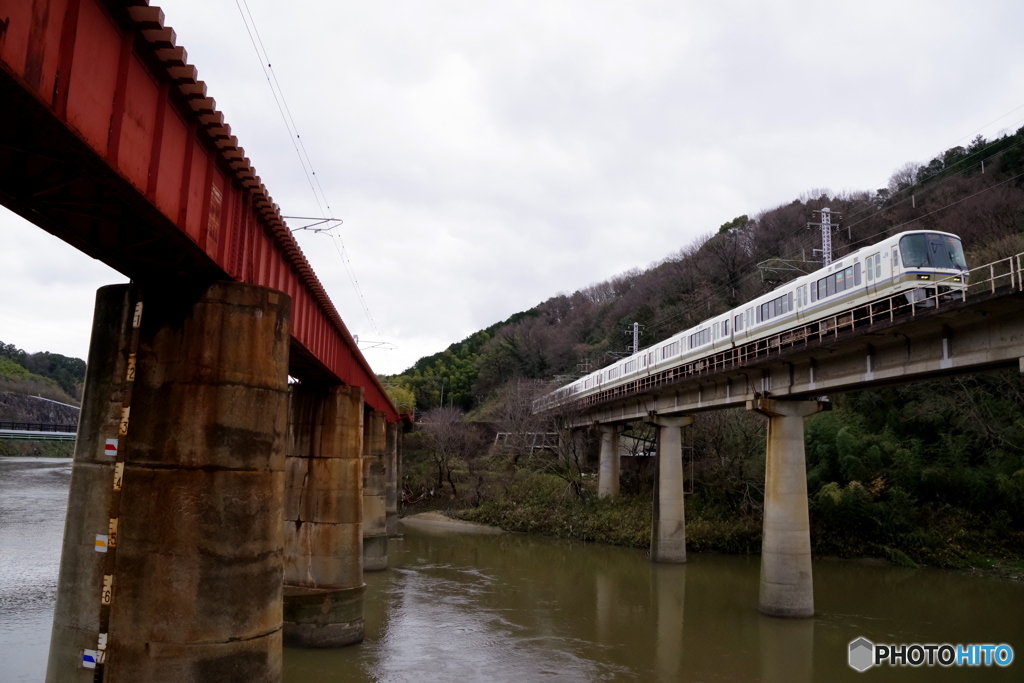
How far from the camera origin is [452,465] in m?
60.2

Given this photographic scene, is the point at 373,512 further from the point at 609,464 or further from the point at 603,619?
the point at 609,464

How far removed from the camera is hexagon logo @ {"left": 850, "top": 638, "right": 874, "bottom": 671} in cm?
1730

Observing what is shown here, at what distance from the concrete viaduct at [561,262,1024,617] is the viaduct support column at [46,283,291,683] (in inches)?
547

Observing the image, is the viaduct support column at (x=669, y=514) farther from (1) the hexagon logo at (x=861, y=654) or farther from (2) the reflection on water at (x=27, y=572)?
(2) the reflection on water at (x=27, y=572)

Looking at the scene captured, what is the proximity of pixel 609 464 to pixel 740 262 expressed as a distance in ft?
138

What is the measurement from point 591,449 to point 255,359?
157 feet

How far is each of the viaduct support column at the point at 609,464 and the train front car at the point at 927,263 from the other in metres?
24.6

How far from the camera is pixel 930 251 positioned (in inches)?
821

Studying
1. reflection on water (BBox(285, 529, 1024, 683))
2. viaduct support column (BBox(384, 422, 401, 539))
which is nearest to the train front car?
reflection on water (BBox(285, 529, 1024, 683))

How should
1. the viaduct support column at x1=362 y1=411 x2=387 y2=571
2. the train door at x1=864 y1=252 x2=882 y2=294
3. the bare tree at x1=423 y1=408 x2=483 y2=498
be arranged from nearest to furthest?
1. the train door at x1=864 y1=252 x2=882 y2=294
2. the viaduct support column at x1=362 y1=411 x2=387 y2=571
3. the bare tree at x1=423 y1=408 x2=483 y2=498

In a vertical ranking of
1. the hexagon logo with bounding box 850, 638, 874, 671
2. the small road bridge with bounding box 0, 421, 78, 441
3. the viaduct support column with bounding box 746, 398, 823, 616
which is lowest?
the hexagon logo with bounding box 850, 638, 874, 671

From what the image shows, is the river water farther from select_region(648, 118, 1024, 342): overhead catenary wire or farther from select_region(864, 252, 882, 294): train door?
select_region(648, 118, 1024, 342): overhead catenary wire

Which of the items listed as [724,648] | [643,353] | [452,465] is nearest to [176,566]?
[724,648]

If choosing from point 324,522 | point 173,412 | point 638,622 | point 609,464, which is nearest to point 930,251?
point 638,622
